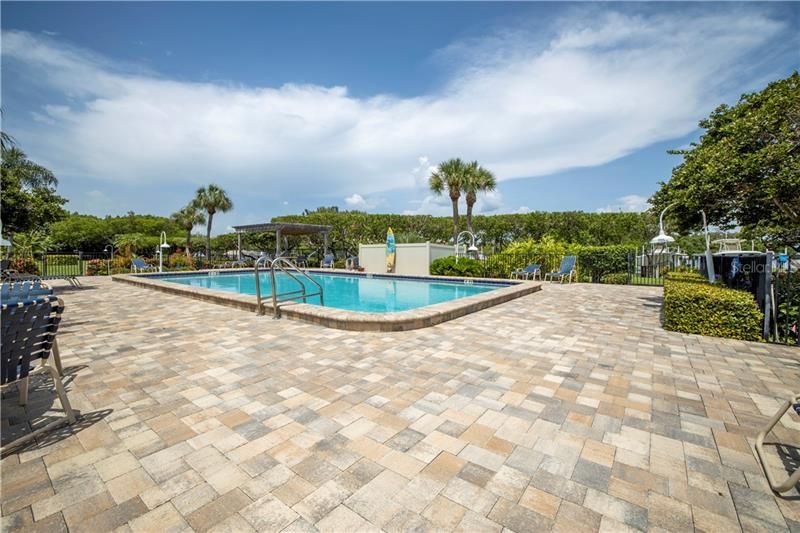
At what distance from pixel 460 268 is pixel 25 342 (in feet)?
40.7

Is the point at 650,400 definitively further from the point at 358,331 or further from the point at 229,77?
the point at 229,77

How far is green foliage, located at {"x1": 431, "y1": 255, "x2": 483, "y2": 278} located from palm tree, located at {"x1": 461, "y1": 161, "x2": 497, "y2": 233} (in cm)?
604

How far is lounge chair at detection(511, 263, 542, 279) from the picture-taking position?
42.5 ft

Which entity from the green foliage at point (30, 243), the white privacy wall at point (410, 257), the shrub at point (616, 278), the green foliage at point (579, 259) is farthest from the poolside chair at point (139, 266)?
the shrub at point (616, 278)

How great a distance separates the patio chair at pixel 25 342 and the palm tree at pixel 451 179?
18.0 metres

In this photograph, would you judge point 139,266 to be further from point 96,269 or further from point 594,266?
point 594,266

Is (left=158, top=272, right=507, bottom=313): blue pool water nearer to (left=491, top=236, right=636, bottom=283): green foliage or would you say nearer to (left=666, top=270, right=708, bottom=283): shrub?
(left=491, top=236, right=636, bottom=283): green foliage

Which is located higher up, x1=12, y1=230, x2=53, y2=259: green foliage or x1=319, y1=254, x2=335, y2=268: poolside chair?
x1=12, y1=230, x2=53, y2=259: green foliage

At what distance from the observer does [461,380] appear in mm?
3162

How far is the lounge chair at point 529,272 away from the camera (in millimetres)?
12969

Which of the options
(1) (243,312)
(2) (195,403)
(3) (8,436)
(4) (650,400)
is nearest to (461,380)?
(4) (650,400)

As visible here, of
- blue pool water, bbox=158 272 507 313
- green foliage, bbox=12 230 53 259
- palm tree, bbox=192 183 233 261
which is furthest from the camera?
palm tree, bbox=192 183 233 261

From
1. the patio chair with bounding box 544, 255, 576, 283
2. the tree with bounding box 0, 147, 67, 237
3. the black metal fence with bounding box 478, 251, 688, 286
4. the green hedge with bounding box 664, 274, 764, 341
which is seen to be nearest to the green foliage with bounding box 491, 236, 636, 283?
the black metal fence with bounding box 478, 251, 688, 286

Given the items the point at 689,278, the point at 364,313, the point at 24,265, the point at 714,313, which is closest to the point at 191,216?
the point at 24,265
